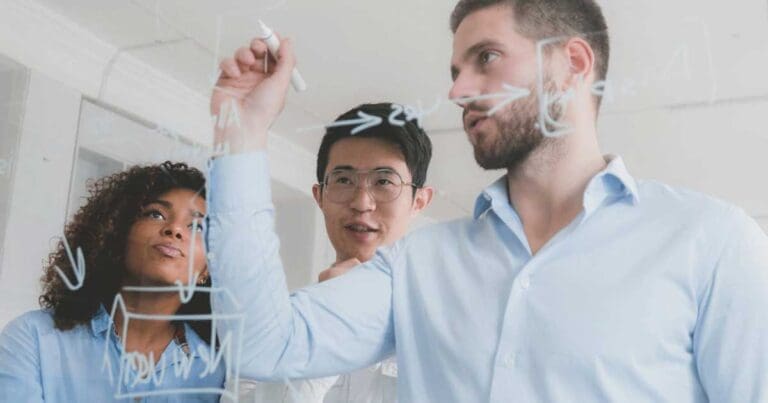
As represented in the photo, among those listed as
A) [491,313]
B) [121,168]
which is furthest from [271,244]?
[121,168]

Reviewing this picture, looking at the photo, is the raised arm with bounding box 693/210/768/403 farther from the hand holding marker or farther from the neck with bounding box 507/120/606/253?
the hand holding marker

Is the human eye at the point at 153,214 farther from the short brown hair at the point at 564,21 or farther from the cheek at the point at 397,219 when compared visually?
the short brown hair at the point at 564,21

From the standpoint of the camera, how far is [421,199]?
0.63m

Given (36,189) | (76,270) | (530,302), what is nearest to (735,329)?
(530,302)

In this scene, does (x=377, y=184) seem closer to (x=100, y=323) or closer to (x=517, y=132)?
(x=517, y=132)

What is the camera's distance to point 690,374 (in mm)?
481

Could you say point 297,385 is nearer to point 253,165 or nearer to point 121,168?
point 253,165

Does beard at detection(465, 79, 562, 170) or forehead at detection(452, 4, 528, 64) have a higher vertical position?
forehead at detection(452, 4, 528, 64)

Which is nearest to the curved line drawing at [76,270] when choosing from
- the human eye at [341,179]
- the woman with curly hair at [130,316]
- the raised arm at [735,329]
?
the woman with curly hair at [130,316]

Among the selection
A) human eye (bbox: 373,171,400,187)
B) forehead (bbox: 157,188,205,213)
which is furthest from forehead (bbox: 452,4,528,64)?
forehead (bbox: 157,188,205,213)

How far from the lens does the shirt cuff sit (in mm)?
563

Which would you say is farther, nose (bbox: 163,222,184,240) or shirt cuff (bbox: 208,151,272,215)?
nose (bbox: 163,222,184,240)

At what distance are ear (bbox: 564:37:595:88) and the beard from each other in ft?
0.06

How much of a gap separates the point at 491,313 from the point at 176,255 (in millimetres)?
273
